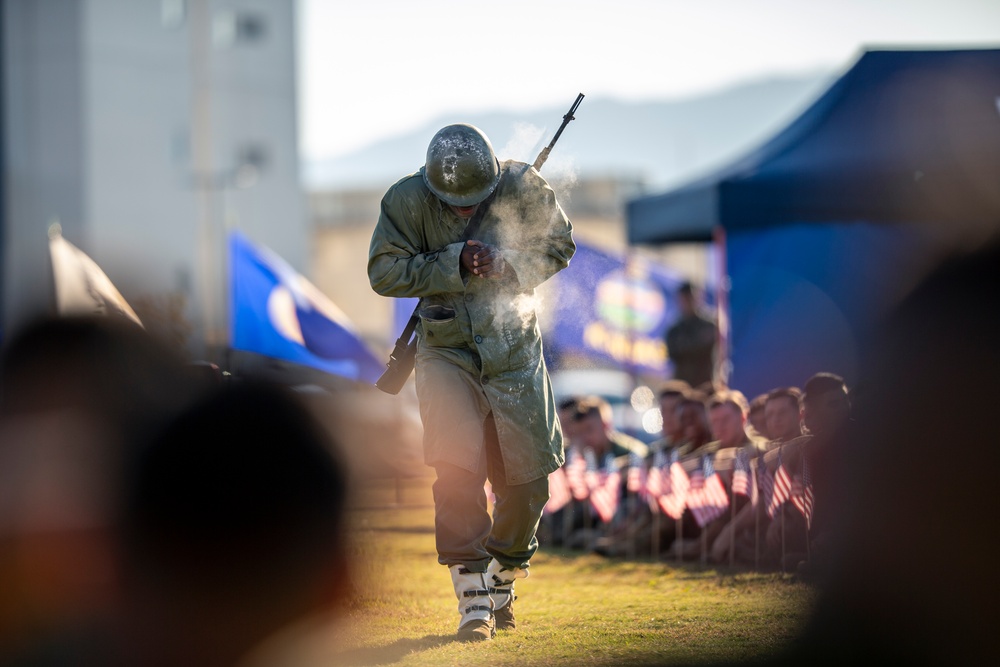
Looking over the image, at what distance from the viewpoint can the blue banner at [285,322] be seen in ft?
36.0

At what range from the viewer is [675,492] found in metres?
8.11

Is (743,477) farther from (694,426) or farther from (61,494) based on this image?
(61,494)

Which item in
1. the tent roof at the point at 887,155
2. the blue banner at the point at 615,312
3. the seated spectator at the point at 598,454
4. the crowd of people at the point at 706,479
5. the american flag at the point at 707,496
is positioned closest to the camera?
the crowd of people at the point at 706,479

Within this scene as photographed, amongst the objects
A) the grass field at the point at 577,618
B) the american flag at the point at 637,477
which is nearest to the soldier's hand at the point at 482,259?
the grass field at the point at 577,618

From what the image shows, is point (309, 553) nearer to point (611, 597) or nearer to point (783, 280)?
point (611, 597)

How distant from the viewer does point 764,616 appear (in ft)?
16.1

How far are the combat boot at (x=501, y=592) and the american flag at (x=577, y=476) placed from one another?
12.4 feet

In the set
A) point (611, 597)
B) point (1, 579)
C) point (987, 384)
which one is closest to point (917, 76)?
point (611, 597)

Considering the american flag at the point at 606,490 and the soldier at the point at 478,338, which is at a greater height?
the soldier at the point at 478,338

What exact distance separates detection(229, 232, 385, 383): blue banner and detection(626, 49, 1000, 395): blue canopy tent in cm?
332

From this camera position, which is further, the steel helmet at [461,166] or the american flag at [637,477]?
the american flag at [637,477]

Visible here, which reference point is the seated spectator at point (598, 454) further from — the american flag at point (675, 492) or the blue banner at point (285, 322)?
the blue banner at point (285, 322)

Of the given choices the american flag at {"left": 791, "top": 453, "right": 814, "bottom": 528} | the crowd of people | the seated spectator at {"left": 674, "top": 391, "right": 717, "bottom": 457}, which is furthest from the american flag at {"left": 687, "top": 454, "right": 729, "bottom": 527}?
the american flag at {"left": 791, "top": 453, "right": 814, "bottom": 528}

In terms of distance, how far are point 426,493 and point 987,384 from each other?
9740 mm
